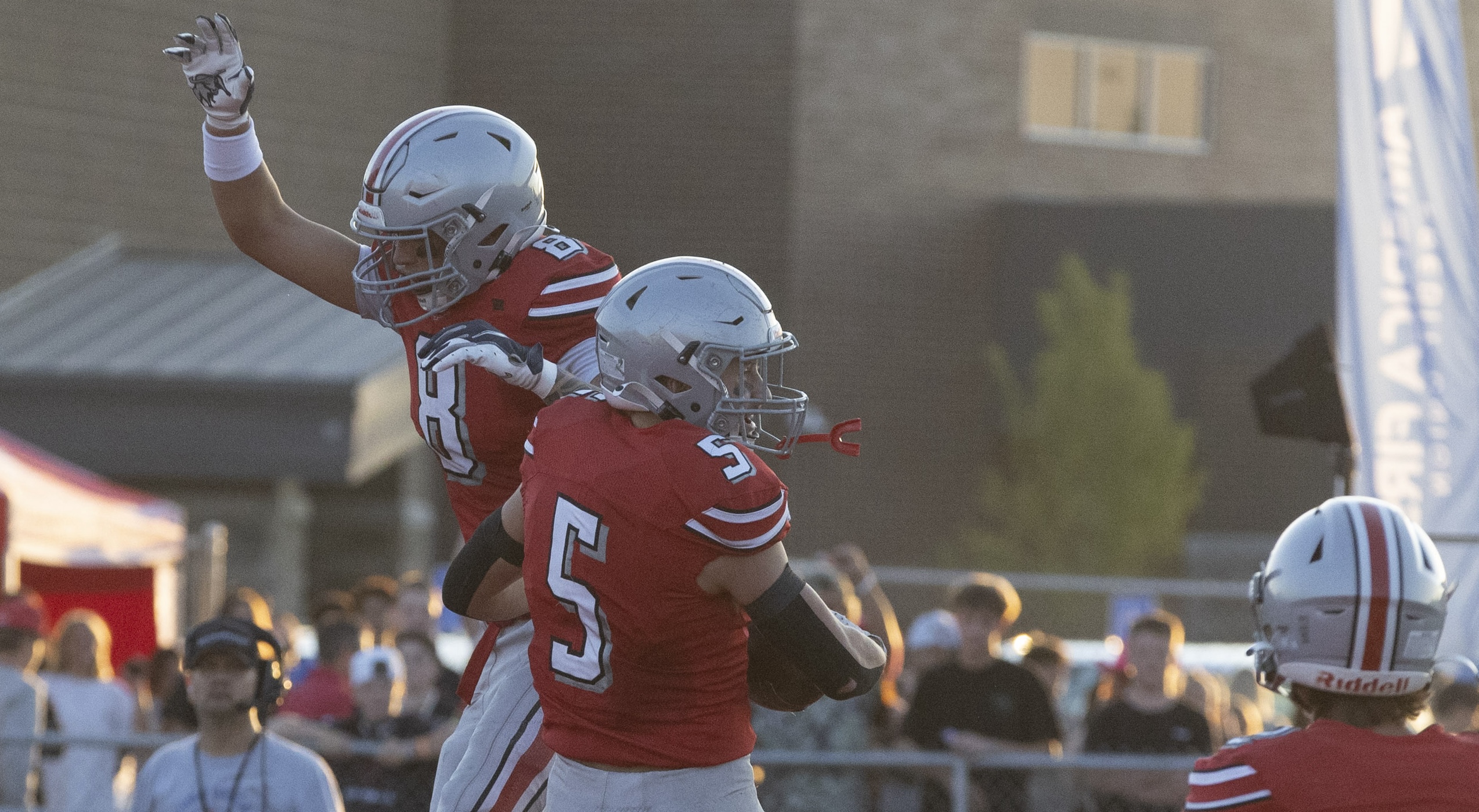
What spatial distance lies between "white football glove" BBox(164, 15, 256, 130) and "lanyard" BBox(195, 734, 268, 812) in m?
2.03

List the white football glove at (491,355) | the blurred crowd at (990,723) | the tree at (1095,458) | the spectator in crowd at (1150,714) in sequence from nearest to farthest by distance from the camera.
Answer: the white football glove at (491,355) → the blurred crowd at (990,723) → the spectator in crowd at (1150,714) → the tree at (1095,458)

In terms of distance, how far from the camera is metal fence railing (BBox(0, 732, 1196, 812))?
7066 mm

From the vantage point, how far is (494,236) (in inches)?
151

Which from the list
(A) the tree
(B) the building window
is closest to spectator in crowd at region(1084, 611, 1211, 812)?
(A) the tree

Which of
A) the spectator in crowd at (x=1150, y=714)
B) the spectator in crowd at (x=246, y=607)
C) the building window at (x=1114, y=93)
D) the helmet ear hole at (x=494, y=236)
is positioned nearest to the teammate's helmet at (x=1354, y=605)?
the helmet ear hole at (x=494, y=236)

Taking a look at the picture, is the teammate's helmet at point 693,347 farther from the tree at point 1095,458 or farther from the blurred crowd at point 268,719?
the tree at point 1095,458

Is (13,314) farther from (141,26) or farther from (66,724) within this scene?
(66,724)

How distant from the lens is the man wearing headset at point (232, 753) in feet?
17.0

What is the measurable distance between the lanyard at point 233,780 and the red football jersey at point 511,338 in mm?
1743

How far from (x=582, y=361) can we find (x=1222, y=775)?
168cm

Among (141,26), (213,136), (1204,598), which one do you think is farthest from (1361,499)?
(141,26)

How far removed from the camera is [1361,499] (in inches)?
116

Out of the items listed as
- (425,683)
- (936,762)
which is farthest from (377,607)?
(936,762)

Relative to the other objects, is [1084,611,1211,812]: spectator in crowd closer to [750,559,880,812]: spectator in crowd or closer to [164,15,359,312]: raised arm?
[750,559,880,812]: spectator in crowd
